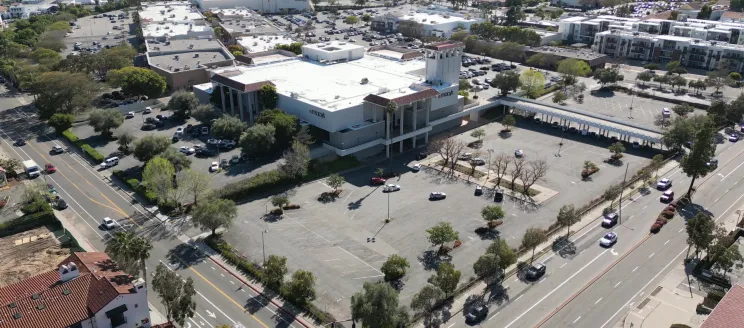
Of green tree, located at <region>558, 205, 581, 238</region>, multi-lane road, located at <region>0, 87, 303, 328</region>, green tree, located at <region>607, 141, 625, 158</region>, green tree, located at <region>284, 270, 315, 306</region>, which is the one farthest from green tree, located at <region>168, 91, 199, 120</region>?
green tree, located at <region>607, 141, 625, 158</region>

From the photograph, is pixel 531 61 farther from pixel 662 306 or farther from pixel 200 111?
pixel 662 306

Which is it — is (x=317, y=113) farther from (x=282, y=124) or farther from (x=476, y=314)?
(x=476, y=314)

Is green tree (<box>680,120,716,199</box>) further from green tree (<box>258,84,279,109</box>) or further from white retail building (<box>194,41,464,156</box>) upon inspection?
green tree (<box>258,84,279,109</box>)

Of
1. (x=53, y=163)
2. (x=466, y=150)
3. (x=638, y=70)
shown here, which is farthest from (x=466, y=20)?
(x=53, y=163)

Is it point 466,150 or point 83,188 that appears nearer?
point 83,188

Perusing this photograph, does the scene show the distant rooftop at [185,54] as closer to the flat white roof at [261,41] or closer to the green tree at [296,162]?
the flat white roof at [261,41]
